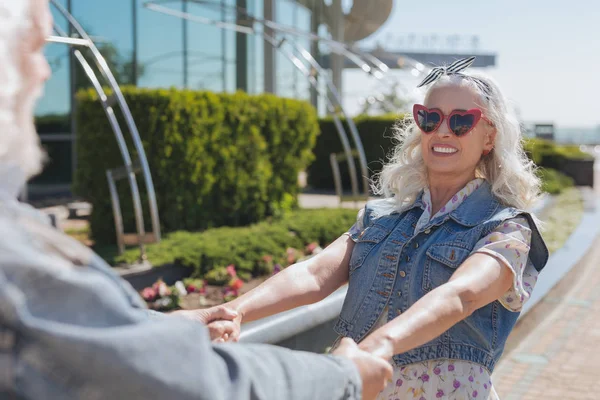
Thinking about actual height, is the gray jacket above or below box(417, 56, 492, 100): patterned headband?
below

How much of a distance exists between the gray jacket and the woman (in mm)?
869

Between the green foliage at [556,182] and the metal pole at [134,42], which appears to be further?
the green foliage at [556,182]

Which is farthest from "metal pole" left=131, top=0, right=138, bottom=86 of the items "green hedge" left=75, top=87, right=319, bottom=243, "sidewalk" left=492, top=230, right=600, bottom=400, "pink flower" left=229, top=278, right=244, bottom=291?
"sidewalk" left=492, top=230, right=600, bottom=400

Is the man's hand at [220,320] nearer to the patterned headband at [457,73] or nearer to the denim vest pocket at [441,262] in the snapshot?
the denim vest pocket at [441,262]

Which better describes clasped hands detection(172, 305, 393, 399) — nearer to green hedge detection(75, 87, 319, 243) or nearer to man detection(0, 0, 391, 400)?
man detection(0, 0, 391, 400)

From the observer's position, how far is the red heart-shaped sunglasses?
221 centimetres

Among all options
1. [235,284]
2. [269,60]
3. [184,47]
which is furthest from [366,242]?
[269,60]

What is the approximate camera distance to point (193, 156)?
875 centimetres

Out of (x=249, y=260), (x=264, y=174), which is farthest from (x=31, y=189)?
(x=249, y=260)

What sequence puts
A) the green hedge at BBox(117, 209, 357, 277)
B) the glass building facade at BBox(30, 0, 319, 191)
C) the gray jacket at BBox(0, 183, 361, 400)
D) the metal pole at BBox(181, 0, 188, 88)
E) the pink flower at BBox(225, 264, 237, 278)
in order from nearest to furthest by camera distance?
the gray jacket at BBox(0, 183, 361, 400) < the pink flower at BBox(225, 264, 237, 278) < the green hedge at BBox(117, 209, 357, 277) < the glass building facade at BBox(30, 0, 319, 191) < the metal pole at BBox(181, 0, 188, 88)

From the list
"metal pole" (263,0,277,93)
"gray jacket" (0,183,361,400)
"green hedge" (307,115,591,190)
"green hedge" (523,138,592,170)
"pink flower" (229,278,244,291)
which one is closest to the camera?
"gray jacket" (0,183,361,400)

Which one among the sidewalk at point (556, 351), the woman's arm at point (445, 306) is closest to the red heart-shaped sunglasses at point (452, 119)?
the woman's arm at point (445, 306)

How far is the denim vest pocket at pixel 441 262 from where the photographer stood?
6.96 ft

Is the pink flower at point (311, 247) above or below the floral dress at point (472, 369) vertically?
below
